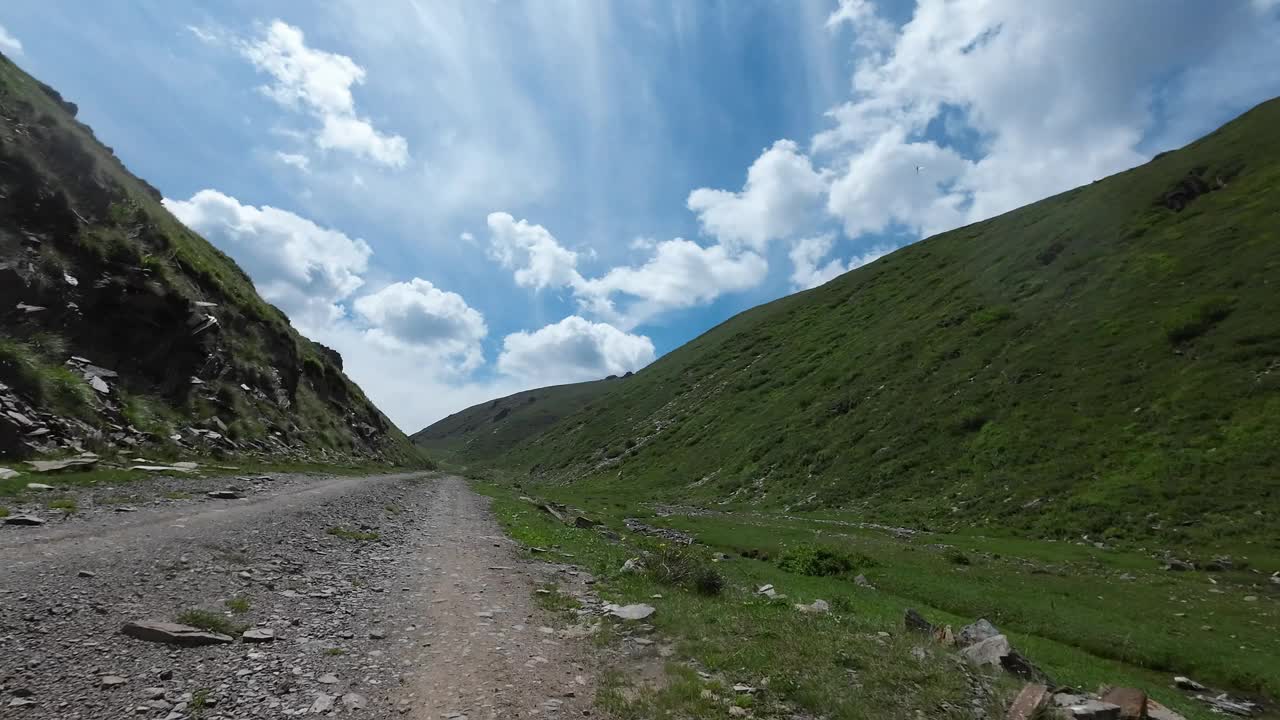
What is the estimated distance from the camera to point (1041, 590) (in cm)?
2294

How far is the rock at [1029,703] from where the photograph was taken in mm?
8695

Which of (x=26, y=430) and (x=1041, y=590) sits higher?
(x=26, y=430)

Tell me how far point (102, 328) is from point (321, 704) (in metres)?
39.6

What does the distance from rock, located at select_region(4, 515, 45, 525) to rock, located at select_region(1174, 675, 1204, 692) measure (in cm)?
3124

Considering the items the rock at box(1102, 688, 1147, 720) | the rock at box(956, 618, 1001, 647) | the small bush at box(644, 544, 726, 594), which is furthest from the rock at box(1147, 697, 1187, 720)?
the small bush at box(644, 544, 726, 594)

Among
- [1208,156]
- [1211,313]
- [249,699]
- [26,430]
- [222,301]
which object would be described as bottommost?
[249,699]

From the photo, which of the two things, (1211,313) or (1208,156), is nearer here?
(1211,313)

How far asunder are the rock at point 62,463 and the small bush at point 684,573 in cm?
2319

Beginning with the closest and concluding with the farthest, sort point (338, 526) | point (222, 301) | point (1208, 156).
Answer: point (338, 526) → point (222, 301) → point (1208, 156)


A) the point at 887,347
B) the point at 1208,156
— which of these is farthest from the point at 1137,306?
the point at 1208,156

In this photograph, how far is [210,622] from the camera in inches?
385

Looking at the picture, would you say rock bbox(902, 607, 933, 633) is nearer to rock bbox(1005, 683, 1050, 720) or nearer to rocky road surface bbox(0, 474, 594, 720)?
rock bbox(1005, 683, 1050, 720)

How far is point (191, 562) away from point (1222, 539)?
43586 millimetres

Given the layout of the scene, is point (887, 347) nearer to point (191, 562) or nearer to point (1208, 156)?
point (1208, 156)
